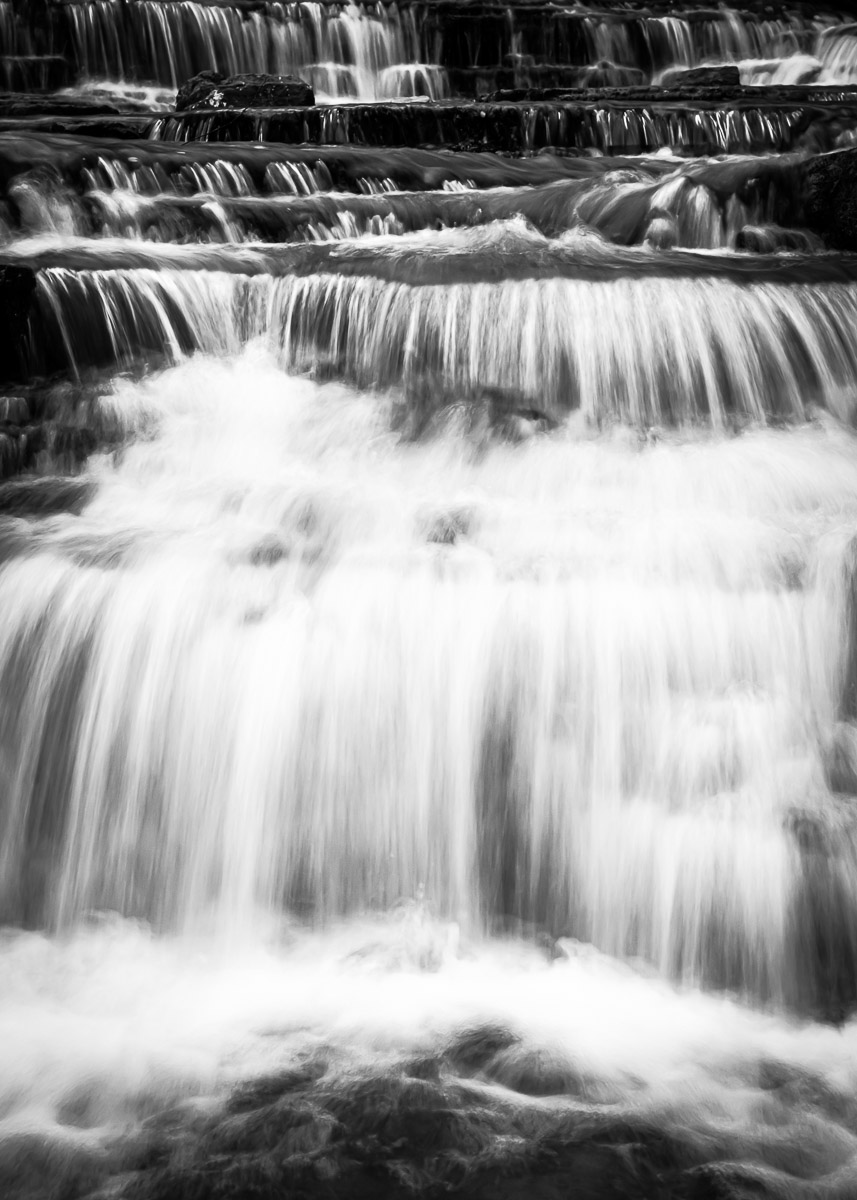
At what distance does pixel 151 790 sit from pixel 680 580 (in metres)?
2.19

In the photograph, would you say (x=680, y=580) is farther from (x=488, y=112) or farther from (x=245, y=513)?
(x=488, y=112)

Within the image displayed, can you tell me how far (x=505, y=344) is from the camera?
6766 millimetres

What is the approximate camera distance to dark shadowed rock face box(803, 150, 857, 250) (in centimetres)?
793

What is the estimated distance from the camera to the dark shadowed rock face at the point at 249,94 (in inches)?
512

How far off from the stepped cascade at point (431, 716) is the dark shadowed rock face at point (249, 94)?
5.65m

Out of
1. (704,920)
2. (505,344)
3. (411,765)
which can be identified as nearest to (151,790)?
(411,765)

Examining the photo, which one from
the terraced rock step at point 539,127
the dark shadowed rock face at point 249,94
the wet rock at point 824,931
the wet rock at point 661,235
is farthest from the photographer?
the dark shadowed rock face at point 249,94

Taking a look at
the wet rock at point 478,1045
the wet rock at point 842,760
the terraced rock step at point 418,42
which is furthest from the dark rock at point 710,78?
the wet rock at point 478,1045

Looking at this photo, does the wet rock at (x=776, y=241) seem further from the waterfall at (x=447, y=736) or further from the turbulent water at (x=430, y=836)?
the waterfall at (x=447, y=736)

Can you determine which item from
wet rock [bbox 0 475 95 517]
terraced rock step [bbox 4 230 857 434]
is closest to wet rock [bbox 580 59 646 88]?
terraced rock step [bbox 4 230 857 434]

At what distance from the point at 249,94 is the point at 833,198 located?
725 centimetres

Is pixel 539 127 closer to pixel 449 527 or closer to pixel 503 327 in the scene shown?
pixel 503 327

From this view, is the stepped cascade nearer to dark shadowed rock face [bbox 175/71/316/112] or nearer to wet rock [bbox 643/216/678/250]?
wet rock [bbox 643/216/678/250]

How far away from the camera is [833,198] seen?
26.3 feet
